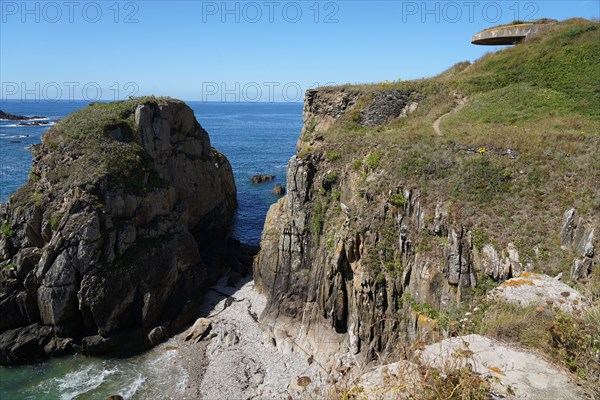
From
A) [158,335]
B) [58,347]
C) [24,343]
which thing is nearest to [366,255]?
[158,335]

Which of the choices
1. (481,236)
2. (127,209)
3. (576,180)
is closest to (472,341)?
(481,236)

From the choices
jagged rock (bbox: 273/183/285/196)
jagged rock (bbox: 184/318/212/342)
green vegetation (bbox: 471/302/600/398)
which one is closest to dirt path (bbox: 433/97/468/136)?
jagged rock (bbox: 184/318/212/342)

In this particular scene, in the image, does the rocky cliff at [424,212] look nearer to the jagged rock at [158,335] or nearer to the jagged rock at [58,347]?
the jagged rock at [158,335]

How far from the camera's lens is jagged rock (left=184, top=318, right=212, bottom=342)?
31.5 metres

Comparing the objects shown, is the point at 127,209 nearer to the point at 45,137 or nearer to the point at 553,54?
the point at 45,137

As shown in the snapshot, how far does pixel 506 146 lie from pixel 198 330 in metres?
24.6

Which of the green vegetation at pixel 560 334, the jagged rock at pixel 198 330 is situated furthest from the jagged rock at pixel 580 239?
the jagged rock at pixel 198 330

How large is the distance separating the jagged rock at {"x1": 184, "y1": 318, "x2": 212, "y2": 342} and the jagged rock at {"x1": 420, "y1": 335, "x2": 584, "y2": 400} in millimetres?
26064

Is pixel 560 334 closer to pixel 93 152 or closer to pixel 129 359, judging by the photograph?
pixel 129 359

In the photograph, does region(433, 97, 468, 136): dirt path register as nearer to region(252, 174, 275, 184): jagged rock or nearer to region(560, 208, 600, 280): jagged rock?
region(560, 208, 600, 280): jagged rock

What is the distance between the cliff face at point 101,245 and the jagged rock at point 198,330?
1865mm

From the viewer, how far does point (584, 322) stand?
Result: 7988 mm

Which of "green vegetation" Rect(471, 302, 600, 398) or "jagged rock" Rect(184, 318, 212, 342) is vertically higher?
"green vegetation" Rect(471, 302, 600, 398)

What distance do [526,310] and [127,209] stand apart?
32.8m
